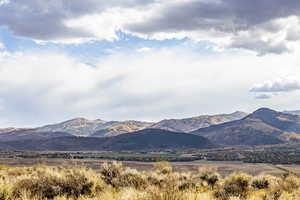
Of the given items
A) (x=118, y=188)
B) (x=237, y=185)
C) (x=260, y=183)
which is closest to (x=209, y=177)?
(x=260, y=183)

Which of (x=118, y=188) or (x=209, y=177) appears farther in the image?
(x=209, y=177)

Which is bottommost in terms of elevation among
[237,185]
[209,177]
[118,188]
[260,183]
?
[260,183]

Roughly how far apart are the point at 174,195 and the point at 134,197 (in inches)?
45.2

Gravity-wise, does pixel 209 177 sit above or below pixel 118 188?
below

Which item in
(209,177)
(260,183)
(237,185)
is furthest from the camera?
(209,177)

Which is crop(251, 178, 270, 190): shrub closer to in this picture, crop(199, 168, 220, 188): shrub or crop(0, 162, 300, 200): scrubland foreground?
crop(0, 162, 300, 200): scrubland foreground

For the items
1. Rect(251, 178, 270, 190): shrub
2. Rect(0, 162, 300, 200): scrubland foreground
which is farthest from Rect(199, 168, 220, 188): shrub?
Rect(251, 178, 270, 190): shrub

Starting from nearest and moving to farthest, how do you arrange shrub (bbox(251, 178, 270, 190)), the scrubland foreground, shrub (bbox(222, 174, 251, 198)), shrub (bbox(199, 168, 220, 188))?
the scrubland foreground → shrub (bbox(222, 174, 251, 198)) → shrub (bbox(251, 178, 270, 190)) → shrub (bbox(199, 168, 220, 188))

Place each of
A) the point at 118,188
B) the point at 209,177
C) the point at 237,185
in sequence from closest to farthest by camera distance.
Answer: the point at 118,188 → the point at 237,185 → the point at 209,177

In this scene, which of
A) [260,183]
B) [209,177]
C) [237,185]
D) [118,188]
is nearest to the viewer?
[118,188]

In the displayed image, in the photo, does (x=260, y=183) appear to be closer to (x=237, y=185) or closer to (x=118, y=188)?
(x=237, y=185)

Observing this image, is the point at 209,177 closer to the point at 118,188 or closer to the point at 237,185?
the point at 237,185

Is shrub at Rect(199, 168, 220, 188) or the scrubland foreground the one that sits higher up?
the scrubland foreground

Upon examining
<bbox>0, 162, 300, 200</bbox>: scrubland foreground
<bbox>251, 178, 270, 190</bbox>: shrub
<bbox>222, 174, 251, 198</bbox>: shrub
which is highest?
<bbox>0, 162, 300, 200</bbox>: scrubland foreground
